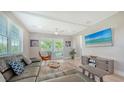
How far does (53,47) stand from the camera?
7.13m

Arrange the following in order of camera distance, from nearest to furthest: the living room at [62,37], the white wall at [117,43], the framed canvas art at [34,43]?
the living room at [62,37], the white wall at [117,43], the framed canvas art at [34,43]

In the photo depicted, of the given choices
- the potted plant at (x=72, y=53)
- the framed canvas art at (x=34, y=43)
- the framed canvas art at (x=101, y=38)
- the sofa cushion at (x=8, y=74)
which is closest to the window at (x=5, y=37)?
the sofa cushion at (x=8, y=74)

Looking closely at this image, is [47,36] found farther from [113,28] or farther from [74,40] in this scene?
[113,28]

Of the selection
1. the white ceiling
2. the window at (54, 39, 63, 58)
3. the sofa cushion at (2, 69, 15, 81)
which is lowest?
the sofa cushion at (2, 69, 15, 81)

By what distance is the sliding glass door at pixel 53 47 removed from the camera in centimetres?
680

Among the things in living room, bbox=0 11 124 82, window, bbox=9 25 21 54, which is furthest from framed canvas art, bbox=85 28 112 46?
window, bbox=9 25 21 54

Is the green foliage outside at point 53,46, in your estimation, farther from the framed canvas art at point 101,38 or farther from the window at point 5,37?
the window at point 5,37

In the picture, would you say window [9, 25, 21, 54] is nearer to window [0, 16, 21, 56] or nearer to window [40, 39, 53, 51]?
window [0, 16, 21, 56]

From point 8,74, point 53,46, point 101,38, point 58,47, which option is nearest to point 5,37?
point 8,74

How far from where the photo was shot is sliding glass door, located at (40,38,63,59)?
680cm

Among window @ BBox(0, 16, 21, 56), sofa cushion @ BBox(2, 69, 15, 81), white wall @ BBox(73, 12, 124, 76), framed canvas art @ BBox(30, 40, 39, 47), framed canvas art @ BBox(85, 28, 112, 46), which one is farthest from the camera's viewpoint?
framed canvas art @ BBox(30, 40, 39, 47)

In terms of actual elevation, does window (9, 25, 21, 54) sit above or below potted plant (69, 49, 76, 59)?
above
